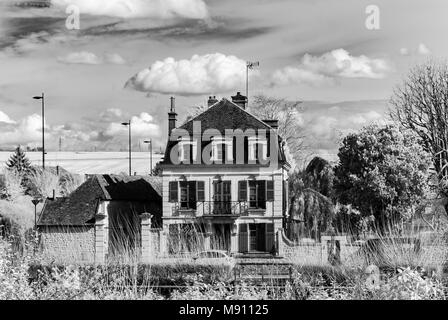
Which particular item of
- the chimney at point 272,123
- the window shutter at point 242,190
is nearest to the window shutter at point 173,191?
the window shutter at point 242,190

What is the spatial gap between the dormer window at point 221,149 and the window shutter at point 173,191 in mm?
2361

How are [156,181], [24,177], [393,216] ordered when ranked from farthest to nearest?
[24,177], [156,181], [393,216]

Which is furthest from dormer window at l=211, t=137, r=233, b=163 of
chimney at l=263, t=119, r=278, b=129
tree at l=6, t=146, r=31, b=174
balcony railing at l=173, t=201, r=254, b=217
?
tree at l=6, t=146, r=31, b=174

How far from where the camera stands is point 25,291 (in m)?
12.0

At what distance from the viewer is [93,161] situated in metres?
96.8

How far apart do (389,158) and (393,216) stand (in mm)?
2747

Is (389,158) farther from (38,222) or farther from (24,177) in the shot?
(24,177)

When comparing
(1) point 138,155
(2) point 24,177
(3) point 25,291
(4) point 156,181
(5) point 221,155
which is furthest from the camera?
(1) point 138,155

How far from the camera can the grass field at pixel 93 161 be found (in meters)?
87.5

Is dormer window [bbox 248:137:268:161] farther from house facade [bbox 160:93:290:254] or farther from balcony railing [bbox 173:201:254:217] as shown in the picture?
balcony railing [bbox 173:201:254:217]

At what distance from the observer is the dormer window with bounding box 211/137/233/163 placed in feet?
128

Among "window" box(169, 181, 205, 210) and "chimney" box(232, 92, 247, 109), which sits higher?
"chimney" box(232, 92, 247, 109)

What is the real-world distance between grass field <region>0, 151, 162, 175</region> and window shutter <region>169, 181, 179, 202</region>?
149ft
